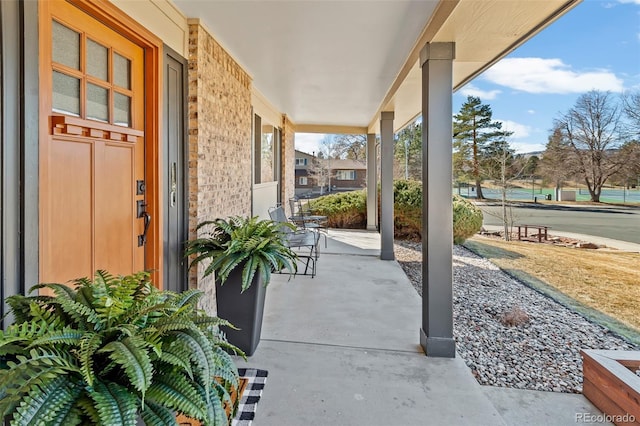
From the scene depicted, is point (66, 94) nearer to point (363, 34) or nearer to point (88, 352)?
point (88, 352)

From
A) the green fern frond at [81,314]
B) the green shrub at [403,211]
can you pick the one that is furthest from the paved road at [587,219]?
the green fern frond at [81,314]

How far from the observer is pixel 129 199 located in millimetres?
2412

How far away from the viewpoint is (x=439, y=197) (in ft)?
9.41

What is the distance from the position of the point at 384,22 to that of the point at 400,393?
2.78m

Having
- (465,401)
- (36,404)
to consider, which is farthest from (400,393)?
(36,404)

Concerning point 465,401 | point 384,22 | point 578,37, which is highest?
point 578,37

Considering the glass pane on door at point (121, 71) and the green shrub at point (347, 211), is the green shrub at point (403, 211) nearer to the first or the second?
the green shrub at point (347, 211)

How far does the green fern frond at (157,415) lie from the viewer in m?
1.04

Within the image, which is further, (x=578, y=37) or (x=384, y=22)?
(x=578, y=37)

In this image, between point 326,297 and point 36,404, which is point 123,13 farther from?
point 326,297

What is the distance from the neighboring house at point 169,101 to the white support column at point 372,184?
4772 mm

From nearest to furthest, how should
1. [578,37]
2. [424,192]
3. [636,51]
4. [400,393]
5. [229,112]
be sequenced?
[400,393] → [424,192] → [229,112] → [636,51] → [578,37]

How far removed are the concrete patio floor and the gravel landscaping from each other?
0.25m

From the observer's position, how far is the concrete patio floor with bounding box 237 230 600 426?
6.94 feet
